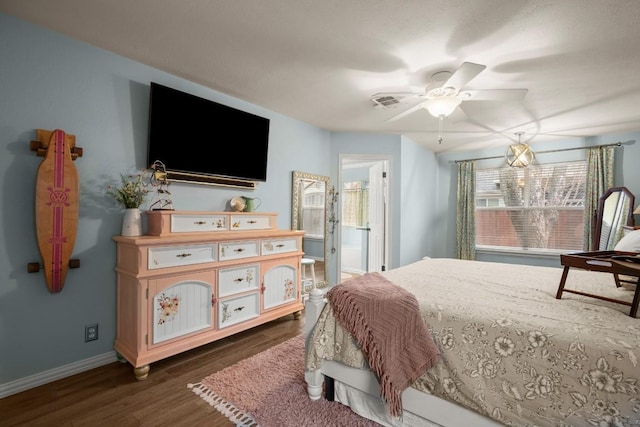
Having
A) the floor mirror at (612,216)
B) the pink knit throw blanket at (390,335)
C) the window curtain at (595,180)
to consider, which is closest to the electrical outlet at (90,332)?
the pink knit throw blanket at (390,335)

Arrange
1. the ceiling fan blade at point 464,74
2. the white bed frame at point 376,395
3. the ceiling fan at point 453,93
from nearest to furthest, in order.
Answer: the white bed frame at point 376,395
the ceiling fan blade at point 464,74
the ceiling fan at point 453,93

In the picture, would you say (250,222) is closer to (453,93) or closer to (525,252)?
(453,93)

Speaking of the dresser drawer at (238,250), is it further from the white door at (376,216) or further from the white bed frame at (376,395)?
the white door at (376,216)

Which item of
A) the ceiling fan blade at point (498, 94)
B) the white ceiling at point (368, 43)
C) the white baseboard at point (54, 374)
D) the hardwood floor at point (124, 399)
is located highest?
the white ceiling at point (368, 43)

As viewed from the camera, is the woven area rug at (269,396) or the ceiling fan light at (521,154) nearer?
the woven area rug at (269,396)

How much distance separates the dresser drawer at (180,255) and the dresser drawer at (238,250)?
89 millimetres

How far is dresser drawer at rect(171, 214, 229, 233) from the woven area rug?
112 centimetres

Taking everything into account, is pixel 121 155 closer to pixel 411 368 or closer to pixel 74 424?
pixel 74 424

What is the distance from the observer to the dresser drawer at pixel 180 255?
82.6 inches

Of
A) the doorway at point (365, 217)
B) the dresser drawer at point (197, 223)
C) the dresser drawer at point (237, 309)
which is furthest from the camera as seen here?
the doorway at point (365, 217)

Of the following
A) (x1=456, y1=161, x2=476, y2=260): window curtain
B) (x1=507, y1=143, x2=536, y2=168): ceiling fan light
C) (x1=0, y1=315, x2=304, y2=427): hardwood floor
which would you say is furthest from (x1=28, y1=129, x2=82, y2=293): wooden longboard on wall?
(x1=456, y1=161, x2=476, y2=260): window curtain

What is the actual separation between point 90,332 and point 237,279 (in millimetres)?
1100

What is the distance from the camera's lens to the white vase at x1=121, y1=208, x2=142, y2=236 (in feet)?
7.32

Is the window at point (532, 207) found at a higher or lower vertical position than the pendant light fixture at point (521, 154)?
lower
